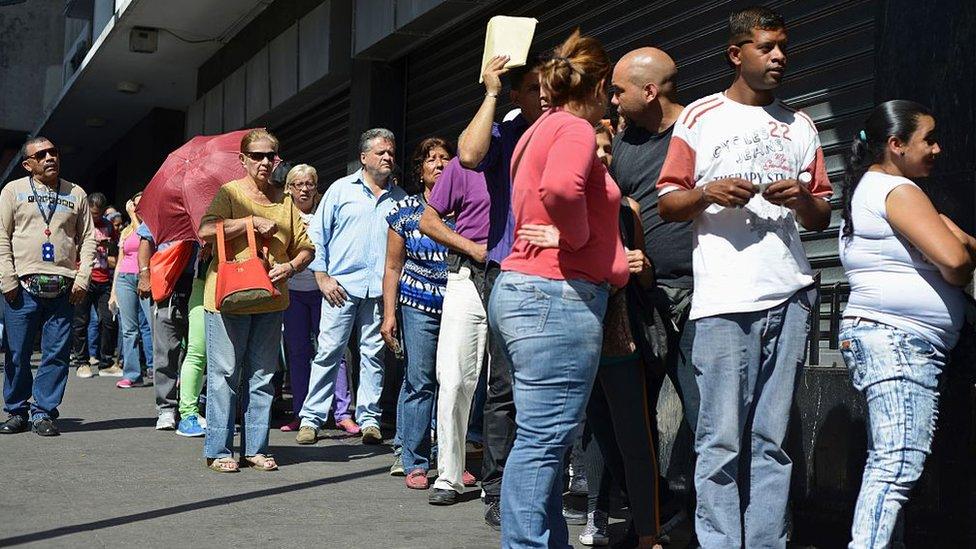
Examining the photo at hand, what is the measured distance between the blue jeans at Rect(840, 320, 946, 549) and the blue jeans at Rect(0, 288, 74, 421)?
621 centimetres

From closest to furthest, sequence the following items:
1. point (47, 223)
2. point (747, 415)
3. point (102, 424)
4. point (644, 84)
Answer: point (747, 415) → point (644, 84) → point (47, 223) → point (102, 424)

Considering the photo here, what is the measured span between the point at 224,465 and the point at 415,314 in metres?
1.50

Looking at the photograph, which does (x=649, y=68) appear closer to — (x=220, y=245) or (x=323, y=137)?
(x=220, y=245)

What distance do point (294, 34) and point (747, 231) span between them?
11.2m

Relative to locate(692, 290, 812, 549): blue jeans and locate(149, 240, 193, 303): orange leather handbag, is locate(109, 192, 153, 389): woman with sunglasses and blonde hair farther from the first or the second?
locate(692, 290, 812, 549): blue jeans

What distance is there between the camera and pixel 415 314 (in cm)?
687

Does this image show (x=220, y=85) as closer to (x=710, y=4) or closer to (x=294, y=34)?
(x=294, y=34)

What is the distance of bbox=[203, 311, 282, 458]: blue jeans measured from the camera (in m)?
7.34

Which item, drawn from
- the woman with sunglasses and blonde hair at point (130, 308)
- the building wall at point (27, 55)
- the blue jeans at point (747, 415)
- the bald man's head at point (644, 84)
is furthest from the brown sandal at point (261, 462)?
the building wall at point (27, 55)

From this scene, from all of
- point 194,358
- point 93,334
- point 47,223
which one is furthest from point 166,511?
point 93,334

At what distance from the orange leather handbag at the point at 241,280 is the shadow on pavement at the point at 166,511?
1080mm

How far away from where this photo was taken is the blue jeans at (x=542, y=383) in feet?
13.8

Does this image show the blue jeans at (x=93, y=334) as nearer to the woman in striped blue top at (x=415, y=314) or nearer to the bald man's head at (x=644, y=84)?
the woman in striped blue top at (x=415, y=314)

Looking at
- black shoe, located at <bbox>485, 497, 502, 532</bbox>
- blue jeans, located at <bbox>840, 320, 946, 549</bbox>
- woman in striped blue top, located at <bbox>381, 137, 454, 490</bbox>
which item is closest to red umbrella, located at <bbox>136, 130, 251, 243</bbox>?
woman in striped blue top, located at <bbox>381, 137, 454, 490</bbox>
